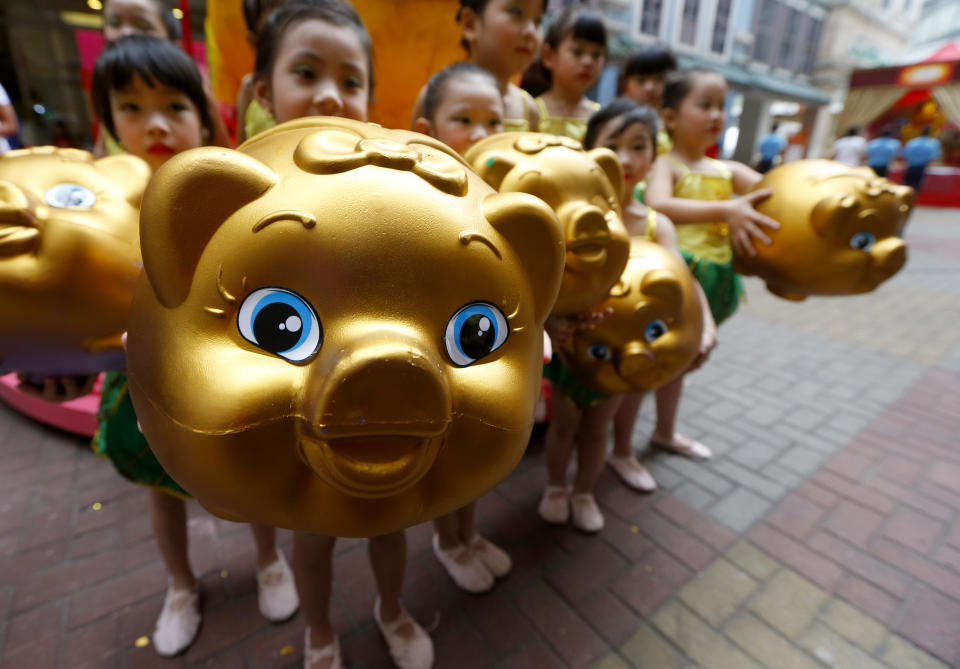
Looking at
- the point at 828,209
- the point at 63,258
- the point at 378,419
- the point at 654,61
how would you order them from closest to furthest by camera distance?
the point at 378,419 < the point at 63,258 < the point at 828,209 < the point at 654,61

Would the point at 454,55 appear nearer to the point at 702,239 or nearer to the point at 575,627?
the point at 702,239

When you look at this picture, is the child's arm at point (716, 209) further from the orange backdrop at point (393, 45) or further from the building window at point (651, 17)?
the building window at point (651, 17)

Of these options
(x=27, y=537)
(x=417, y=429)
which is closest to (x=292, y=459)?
(x=417, y=429)

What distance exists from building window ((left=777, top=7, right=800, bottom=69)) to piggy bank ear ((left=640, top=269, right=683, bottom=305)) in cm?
2718

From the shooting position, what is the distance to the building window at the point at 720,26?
18391 millimetres

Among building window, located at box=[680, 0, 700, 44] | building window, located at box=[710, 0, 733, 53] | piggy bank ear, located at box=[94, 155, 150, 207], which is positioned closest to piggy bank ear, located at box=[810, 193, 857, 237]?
piggy bank ear, located at box=[94, 155, 150, 207]

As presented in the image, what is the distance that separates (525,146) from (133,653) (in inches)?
86.6

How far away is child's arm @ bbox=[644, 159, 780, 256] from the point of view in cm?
198

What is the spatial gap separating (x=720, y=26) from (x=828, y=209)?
69.7 ft

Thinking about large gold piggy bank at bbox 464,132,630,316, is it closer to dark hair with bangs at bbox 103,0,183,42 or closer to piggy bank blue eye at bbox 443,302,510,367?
piggy bank blue eye at bbox 443,302,510,367

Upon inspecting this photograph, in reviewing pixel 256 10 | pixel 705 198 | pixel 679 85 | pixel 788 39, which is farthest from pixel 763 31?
pixel 256 10

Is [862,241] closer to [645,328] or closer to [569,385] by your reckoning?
[645,328]

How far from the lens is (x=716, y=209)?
2146mm

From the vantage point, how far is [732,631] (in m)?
2.03
